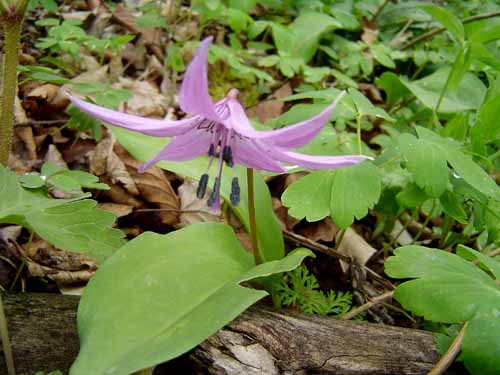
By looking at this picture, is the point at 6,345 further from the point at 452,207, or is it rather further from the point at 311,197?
the point at 452,207

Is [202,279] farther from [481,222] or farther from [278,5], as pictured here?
[278,5]

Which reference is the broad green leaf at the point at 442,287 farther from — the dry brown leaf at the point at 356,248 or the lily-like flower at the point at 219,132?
the dry brown leaf at the point at 356,248

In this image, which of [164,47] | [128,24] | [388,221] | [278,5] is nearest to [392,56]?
[278,5]

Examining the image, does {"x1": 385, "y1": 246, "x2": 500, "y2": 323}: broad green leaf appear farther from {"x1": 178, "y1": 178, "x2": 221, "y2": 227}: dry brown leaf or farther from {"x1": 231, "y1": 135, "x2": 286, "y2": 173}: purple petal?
{"x1": 178, "y1": 178, "x2": 221, "y2": 227}: dry brown leaf

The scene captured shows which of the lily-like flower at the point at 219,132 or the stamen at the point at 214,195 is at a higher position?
the lily-like flower at the point at 219,132

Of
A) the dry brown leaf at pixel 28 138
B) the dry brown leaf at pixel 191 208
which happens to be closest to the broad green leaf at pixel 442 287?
the dry brown leaf at pixel 191 208
